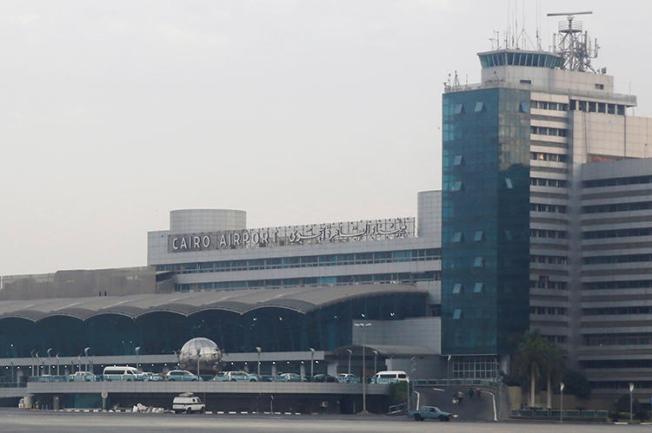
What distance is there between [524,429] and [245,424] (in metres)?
25.6

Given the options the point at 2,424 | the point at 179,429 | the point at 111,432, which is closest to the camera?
the point at 111,432

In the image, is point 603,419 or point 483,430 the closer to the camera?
point 483,430

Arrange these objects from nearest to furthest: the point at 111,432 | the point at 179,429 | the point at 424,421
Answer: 1. the point at 111,432
2. the point at 179,429
3. the point at 424,421

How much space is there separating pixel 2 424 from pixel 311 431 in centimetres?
3198

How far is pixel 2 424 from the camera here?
163000 mm

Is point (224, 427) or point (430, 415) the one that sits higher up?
point (430, 415)

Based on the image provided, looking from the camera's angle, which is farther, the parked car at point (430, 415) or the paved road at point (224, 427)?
the parked car at point (430, 415)

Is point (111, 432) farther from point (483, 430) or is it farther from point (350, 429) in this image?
point (483, 430)

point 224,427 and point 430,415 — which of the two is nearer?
point 224,427

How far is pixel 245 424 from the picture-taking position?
16725 centimetres

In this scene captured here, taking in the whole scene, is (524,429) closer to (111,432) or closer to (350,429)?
(350,429)

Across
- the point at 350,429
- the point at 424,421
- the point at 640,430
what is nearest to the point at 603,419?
the point at 424,421

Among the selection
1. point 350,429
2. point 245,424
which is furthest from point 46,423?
point 350,429

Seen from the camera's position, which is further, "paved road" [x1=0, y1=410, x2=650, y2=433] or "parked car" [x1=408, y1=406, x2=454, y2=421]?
"parked car" [x1=408, y1=406, x2=454, y2=421]
